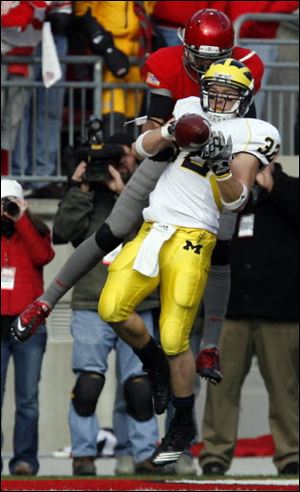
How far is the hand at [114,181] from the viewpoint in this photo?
13617mm

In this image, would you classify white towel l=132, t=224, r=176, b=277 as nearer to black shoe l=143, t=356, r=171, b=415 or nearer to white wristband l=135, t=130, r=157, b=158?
white wristband l=135, t=130, r=157, b=158

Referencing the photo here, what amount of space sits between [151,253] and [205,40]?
3.84 ft

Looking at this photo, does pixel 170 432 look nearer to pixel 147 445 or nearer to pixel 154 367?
pixel 154 367

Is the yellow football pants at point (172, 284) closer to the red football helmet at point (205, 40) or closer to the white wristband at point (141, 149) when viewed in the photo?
the white wristband at point (141, 149)

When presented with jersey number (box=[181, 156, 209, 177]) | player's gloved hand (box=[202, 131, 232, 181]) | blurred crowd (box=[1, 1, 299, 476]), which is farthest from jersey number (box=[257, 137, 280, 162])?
blurred crowd (box=[1, 1, 299, 476])

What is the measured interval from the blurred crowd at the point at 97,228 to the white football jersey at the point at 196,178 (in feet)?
5.38

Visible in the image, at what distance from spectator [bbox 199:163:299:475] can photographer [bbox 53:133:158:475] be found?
2.36ft

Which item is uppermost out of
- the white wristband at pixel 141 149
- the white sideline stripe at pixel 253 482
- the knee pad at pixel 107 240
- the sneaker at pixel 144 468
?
the white wristband at pixel 141 149

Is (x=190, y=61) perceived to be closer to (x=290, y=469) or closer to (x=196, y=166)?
(x=196, y=166)

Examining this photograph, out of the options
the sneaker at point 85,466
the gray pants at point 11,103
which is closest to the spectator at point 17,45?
the gray pants at point 11,103

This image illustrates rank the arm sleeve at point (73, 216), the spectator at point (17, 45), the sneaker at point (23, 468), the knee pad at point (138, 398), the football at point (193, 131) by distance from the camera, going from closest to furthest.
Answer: the football at point (193, 131)
the arm sleeve at point (73, 216)
the knee pad at point (138, 398)
the sneaker at point (23, 468)
the spectator at point (17, 45)

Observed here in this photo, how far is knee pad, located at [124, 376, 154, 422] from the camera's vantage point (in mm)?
14328

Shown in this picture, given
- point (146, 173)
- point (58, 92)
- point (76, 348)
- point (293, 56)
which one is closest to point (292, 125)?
point (293, 56)

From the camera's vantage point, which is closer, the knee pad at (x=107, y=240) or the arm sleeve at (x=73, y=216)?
the knee pad at (x=107, y=240)
